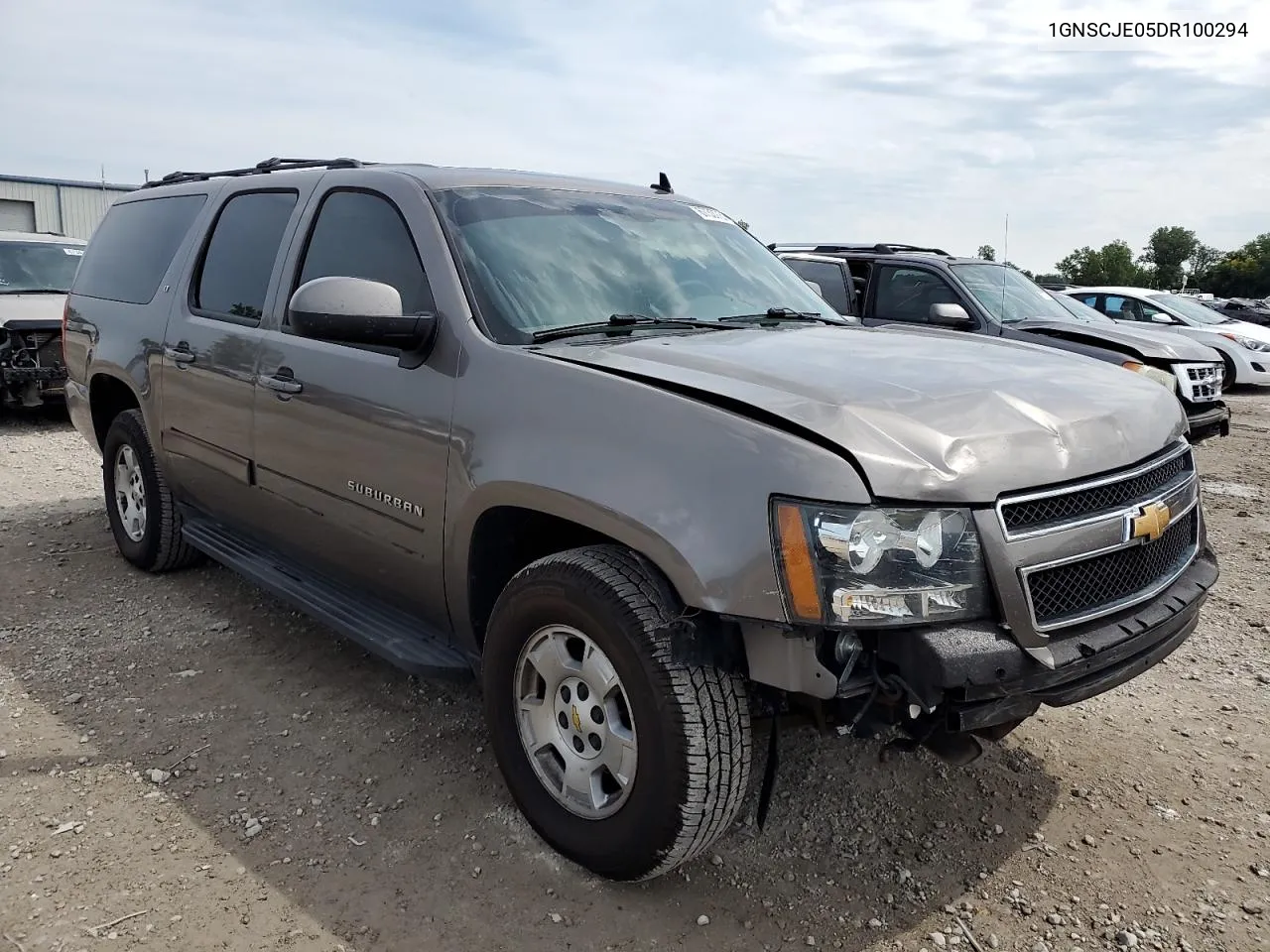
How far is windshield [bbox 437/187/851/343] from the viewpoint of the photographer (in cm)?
309

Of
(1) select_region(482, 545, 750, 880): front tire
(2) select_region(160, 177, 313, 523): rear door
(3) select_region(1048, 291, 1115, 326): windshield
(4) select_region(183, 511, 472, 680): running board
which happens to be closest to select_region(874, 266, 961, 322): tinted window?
(3) select_region(1048, 291, 1115, 326): windshield

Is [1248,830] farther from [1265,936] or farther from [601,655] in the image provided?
[601,655]

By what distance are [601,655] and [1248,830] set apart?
2.01m

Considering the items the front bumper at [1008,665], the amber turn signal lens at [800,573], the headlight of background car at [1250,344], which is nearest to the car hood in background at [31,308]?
the amber turn signal lens at [800,573]

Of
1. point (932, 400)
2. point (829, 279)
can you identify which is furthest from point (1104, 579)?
point (829, 279)

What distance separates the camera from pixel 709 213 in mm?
4184

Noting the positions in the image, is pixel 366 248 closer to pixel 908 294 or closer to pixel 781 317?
pixel 781 317

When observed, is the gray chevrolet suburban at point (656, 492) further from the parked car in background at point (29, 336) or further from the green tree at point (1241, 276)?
the green tree at point (1241, 276)

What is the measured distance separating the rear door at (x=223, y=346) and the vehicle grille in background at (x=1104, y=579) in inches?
114

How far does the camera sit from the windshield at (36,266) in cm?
1011

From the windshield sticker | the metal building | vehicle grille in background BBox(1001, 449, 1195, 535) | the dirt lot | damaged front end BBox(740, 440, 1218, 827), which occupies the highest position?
the metal building

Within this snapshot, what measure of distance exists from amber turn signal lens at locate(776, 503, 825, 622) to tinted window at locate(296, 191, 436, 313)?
4.85ft

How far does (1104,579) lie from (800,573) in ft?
2.84

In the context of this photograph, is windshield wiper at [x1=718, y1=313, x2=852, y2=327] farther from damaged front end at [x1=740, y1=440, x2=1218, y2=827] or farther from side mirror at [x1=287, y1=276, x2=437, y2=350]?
damaged front end at [x1=740, y1=440, x2=1218, y2=827]
